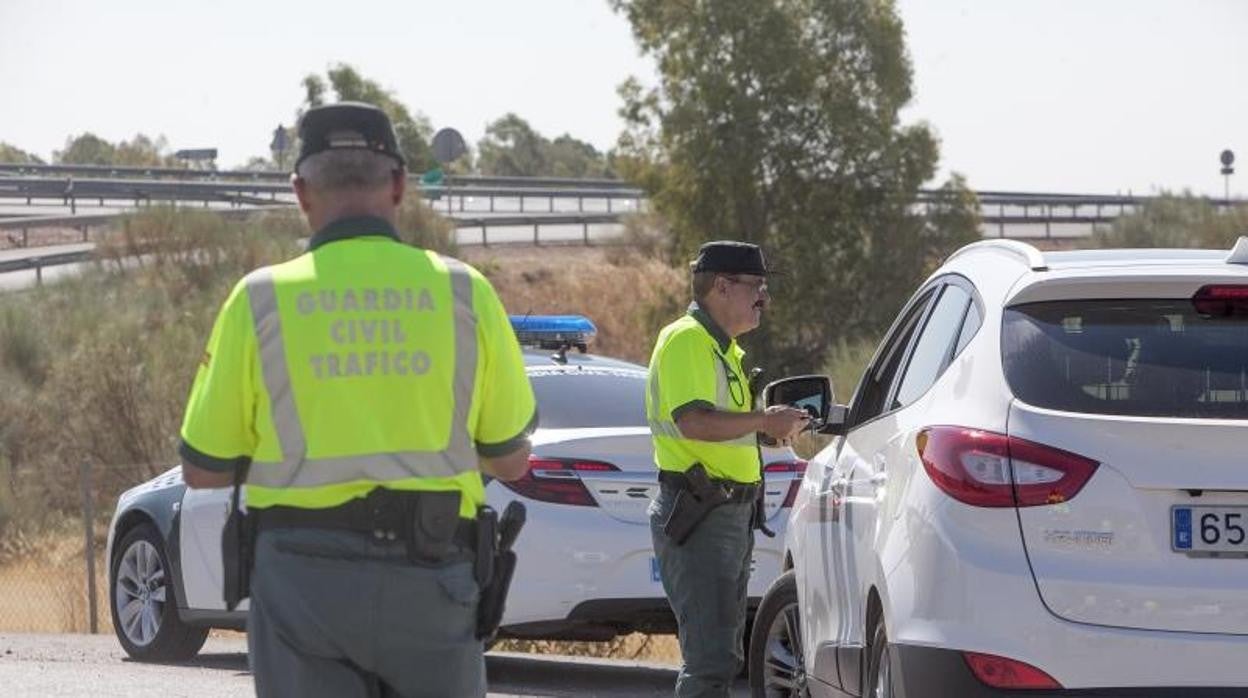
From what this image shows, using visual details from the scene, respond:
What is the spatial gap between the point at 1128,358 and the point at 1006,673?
2.80ft

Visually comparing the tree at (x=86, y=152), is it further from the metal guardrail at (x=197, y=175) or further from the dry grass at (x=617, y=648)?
the dry grass at (x=617, y=648)

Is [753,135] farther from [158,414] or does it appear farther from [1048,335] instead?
[1048,335]

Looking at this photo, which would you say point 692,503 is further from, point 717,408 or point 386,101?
point 386,101

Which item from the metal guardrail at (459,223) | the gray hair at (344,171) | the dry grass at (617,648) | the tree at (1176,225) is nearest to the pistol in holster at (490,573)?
the gray hair at (344,171)

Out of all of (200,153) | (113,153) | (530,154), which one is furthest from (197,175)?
(530,154)

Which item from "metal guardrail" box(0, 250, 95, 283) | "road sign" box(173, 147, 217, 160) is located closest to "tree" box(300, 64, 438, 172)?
"road sign" box(173, 147, 217, 160)

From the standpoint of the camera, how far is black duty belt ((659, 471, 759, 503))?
7.96 metres

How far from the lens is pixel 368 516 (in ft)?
15.3

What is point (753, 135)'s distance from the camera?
38031 mm

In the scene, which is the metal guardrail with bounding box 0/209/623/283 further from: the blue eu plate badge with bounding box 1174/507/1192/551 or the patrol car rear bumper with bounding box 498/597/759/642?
the blue eu plate badge with bounding box 1174/507/1192/551

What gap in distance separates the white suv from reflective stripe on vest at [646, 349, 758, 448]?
155 cm

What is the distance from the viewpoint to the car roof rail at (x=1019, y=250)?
6.30 meters

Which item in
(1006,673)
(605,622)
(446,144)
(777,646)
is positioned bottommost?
(605,622)

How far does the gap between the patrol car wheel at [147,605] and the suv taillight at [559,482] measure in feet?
8.78
